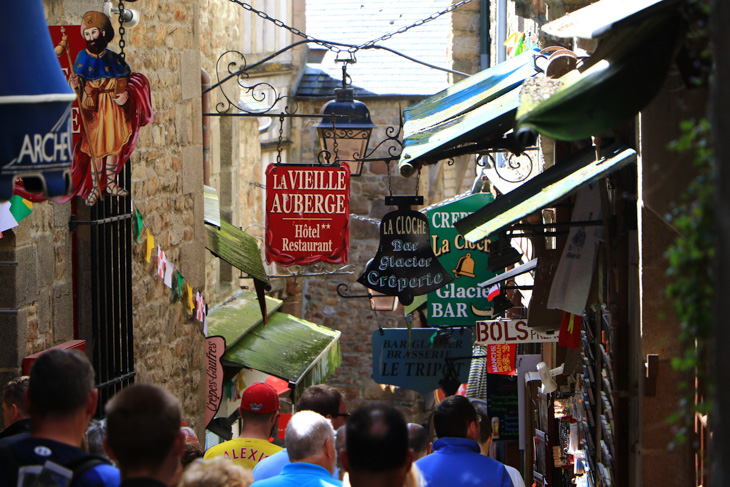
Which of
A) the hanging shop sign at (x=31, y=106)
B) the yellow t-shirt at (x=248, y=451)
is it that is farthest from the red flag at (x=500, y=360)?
the hanging shop sign at (x=31, y=106)

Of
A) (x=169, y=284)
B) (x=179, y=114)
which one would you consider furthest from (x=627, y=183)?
(x=179, y=114)

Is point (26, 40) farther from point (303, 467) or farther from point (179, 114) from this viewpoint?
point (179, 114)

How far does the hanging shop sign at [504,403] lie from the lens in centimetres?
917

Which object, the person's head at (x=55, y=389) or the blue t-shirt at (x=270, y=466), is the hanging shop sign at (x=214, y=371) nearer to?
the blue t-shirt at (x=270, y=466)

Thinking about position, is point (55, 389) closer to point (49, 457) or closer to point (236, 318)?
→ point (49, 457)

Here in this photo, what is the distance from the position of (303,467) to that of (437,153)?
2.23m

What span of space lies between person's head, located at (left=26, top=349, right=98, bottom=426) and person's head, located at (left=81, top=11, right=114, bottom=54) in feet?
9.24

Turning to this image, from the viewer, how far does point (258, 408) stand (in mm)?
5383

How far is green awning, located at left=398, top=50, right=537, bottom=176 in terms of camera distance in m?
5.67

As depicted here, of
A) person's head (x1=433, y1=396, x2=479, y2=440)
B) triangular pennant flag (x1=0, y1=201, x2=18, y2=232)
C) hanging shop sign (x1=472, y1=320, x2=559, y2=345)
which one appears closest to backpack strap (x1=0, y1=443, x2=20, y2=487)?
person's head (x1=433, y1=396, x2=479, y2=440)

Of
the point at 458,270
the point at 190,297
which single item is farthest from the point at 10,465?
the point at 458,270

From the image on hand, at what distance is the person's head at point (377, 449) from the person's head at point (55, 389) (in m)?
0.94

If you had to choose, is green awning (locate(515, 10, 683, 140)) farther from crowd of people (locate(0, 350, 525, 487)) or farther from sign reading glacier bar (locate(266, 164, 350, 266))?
sign reading glacier bar (locate(266, 164, 350, 266))

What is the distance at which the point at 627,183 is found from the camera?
5.32 m
